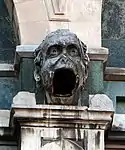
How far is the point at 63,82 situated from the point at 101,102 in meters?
0.44

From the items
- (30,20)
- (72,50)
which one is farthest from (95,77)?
(30,20)

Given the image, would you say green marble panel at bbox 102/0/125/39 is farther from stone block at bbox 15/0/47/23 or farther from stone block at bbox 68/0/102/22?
stone block at bbox 15/0/47/23

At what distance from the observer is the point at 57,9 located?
9.63 m

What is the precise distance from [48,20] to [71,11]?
264 mm

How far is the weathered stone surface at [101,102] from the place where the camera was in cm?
878

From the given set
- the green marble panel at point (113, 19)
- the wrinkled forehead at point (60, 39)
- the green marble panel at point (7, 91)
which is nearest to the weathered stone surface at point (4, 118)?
the green marble panel at point (7, 91)

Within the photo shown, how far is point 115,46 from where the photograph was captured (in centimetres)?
1006

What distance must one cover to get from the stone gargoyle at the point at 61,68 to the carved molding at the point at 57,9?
63cm

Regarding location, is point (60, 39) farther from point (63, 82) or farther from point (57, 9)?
point (57, 9)

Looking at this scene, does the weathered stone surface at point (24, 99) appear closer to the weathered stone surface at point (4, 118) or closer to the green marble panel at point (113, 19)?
the weathered stone surface at point (4, 118)

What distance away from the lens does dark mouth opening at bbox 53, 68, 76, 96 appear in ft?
28.4

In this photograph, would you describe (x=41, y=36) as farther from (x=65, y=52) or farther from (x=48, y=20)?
(x=65, y=52)

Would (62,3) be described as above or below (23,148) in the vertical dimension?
above

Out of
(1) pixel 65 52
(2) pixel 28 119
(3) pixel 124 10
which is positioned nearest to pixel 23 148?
(2) pixel 28 119
